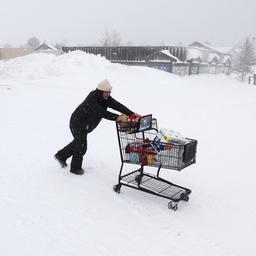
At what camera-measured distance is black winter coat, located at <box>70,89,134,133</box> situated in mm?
5730

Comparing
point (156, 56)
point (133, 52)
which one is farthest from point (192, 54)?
point (133, 52)

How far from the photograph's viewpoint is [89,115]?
5.90 meters

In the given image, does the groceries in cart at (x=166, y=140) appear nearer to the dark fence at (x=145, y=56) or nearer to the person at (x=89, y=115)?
the person at (x=89, y=115)

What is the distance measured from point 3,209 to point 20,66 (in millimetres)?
20057

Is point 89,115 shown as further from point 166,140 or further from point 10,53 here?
point 10,53

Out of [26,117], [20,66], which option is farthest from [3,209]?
[20,66]

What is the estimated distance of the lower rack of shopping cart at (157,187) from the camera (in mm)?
5375

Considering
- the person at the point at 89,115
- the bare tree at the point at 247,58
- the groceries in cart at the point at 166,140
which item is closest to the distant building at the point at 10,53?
the bare tree at the point at 247,58

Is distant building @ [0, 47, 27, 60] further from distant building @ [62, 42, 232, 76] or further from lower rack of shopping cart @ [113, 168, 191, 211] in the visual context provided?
lower rack of shopping cart @ [113, 168, 191, 211]

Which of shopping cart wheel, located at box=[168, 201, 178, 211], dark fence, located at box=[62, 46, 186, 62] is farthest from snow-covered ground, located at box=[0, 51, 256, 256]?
dark fence, located at box=[62, 46, 186, 62]

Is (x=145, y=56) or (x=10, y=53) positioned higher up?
(x=145, y=56)

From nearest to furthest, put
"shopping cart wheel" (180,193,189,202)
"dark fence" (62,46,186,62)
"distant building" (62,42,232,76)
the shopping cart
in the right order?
the shopping cart → "shopping cart wheel" (180,193,189,202) → "distant building" (62,42,232,76) → "dark fence" (62,46,186,62)

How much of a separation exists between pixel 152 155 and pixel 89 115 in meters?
1.29

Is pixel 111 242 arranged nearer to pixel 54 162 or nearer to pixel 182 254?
pixel 182 254
